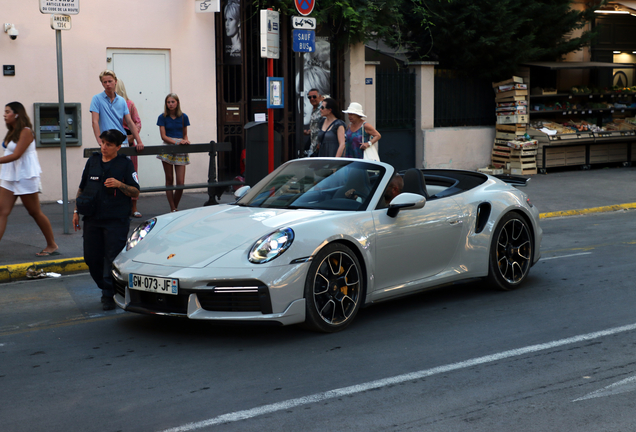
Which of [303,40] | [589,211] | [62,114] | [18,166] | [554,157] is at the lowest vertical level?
[589,211]

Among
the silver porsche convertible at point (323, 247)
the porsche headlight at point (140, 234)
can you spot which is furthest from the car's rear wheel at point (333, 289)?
the porsche headlight at point (140, 234)

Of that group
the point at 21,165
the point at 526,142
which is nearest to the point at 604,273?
the point at 21,165

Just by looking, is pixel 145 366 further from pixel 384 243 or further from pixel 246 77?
pixel 246 77

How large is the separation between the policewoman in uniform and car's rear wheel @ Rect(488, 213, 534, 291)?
3257 mm

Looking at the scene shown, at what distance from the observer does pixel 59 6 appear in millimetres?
9609

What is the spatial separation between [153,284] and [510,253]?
3487mm

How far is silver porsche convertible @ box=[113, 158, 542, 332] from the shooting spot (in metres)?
5.54

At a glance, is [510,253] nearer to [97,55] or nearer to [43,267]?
[43,267]

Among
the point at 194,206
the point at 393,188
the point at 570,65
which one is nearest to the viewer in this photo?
the point at 393,188

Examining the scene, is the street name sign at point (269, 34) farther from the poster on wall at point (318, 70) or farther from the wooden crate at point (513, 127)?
the wooden crate at point (513, 127)

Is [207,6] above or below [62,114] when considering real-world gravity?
above

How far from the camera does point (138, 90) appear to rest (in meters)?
14.4

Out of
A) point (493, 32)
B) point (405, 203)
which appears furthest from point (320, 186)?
point (493, 32)

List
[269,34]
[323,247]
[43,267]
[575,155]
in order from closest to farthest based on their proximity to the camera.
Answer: [323,247]
[43,267]
[269,34]
[575,155]
